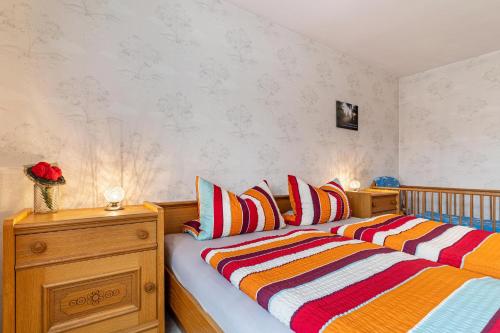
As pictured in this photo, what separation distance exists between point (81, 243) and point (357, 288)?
1.21 metres

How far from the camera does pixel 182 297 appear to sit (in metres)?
1.32

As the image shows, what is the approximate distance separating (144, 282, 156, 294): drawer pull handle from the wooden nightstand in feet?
6.66

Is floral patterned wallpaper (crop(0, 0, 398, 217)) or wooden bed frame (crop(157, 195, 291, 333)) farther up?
floral patterned wallpaper (crop(0, 0, 398, 217))

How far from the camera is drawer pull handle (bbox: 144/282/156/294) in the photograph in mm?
1387

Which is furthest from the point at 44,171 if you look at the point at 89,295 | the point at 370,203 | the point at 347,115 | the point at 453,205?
the point at 453,205

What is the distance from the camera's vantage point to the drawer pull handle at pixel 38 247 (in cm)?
115

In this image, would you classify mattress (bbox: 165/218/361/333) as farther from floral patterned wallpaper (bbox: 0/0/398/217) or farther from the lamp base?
floral patterned wallpaper (bbox: 0/0/398/217)

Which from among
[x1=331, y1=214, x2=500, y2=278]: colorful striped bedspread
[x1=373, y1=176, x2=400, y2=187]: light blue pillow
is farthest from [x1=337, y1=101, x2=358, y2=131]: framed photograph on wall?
[x1=331, y1=214, x2=500, y2=278]: colorful striped bedspread

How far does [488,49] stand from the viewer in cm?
293

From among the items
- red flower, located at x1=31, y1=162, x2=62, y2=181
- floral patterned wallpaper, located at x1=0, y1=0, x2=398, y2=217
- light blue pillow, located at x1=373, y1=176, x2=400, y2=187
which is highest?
floral patterned wallpaper, located at x1=0, y1=0, x2=398, y2=217

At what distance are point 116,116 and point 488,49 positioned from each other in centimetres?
381

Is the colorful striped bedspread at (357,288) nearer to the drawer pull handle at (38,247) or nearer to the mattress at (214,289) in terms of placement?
the mattress at (214,289)

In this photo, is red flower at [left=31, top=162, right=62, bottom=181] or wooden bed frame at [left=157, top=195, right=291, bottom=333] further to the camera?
red flower at [left=31, top=162, right=62, bottom=181]

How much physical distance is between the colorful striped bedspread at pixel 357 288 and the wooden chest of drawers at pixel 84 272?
1.24 ft
